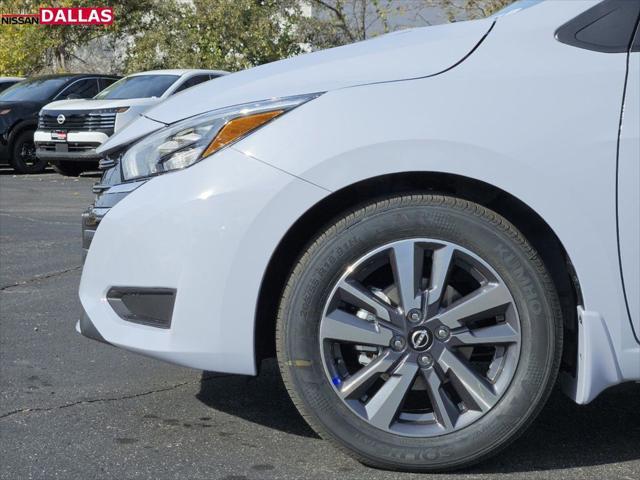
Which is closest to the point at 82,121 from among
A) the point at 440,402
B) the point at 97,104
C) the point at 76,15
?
the point at 97,104

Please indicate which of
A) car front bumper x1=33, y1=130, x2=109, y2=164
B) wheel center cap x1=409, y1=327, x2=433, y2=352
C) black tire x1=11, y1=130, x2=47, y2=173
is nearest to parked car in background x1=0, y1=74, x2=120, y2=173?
black tire x1=11, y1=130, x2=47, y2=173

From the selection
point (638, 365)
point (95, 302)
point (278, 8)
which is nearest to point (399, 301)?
point (638, 365)

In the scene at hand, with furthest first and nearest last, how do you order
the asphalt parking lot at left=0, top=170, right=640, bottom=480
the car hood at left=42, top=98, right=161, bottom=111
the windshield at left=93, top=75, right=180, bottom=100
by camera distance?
the windshield at left=93, top=75, right=180, bottom=100
the car hood at left=42, top=98, right=161, bottom=111
the asphalt parking lot at left=0, top=170, right=640, bottom=480

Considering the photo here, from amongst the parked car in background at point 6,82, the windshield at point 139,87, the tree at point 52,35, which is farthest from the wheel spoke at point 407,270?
the tree at point 52,35

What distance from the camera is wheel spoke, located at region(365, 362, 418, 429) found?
3.03 m

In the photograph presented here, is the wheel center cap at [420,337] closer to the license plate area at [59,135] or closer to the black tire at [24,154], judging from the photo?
the license plate area at [59,135]

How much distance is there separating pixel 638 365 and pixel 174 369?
81.3 inches

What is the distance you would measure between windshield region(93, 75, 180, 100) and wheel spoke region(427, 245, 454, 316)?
12.6 meters

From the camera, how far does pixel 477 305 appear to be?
302 cm

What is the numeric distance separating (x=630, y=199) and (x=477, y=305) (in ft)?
1.76

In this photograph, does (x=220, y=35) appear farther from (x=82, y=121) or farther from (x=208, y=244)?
(x=208, y=244)

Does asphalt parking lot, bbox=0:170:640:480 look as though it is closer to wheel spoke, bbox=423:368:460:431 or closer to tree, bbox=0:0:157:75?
wheel spoke, bbox=423:368:460:431

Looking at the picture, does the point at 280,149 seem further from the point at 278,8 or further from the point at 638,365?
the point at 278,8

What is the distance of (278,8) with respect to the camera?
24.1 meters
